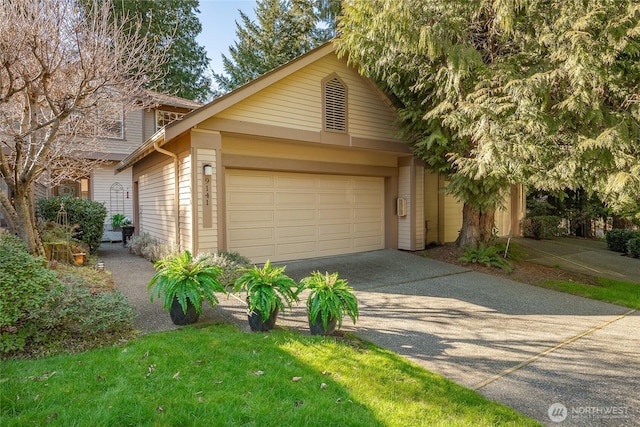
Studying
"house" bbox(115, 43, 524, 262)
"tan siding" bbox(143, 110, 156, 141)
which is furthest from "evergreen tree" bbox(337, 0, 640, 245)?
"tan siding" bbox(143, 110, 156, 141)

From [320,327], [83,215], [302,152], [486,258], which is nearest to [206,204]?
[302,152]

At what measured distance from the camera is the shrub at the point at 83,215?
10.1 m

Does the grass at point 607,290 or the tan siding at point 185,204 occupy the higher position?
the tan siding at point 185,204

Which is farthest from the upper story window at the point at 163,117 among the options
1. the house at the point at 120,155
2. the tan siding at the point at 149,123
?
the tan siding at the point at 149,123

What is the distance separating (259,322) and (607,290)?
7.45m

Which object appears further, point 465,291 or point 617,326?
point 465,291

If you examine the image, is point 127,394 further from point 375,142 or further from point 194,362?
point 375,142

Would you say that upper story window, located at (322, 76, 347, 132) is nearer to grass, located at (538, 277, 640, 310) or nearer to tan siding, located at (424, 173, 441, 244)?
tan siding, located at (424, 173, 441, 244)

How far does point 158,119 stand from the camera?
1644 centimetres

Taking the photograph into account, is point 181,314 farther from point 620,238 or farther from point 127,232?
point 620,238

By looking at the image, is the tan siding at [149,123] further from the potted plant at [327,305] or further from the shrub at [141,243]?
the potted plant at [327,305]

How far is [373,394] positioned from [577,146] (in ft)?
20.4

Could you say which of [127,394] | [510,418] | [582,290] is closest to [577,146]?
[582,290]

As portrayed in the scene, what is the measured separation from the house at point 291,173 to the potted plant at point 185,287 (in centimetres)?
275
